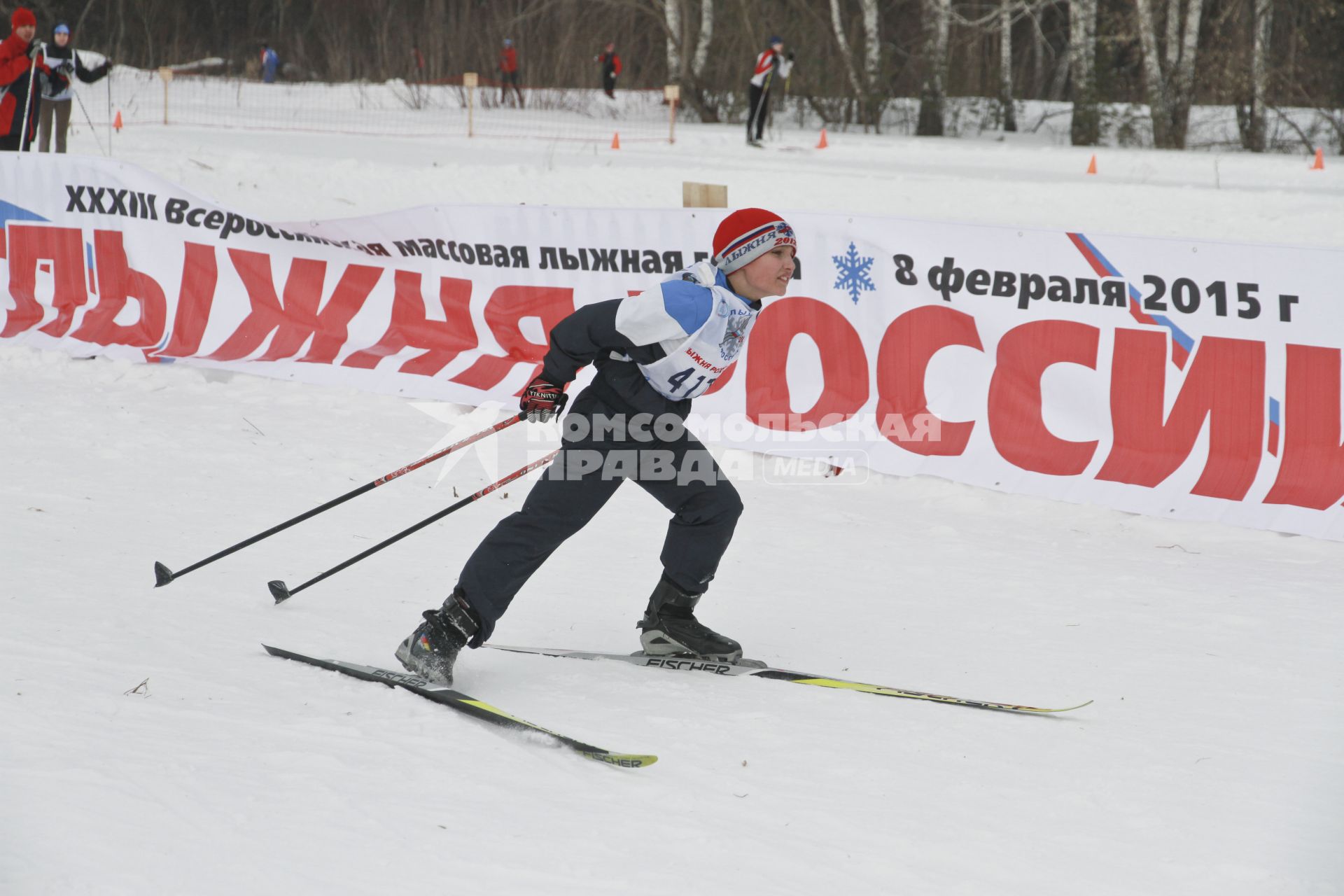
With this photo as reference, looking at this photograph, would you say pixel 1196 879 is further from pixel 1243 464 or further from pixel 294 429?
pixel 294 429

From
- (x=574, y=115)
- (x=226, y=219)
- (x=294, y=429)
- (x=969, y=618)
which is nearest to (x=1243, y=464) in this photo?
(x=969, y=618)

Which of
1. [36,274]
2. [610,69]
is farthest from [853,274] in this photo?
[610,69]

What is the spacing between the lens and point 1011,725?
11.9 ft

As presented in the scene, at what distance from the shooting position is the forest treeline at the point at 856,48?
20.6 metres

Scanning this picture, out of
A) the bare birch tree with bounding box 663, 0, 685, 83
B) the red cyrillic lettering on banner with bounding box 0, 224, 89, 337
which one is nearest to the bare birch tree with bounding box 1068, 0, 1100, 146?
the bare birch tree with bounding box 663, 0, 685, 83

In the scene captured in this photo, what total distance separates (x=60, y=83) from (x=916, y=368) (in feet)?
34.8

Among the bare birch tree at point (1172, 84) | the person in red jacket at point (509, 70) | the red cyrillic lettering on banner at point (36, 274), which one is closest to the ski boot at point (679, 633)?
the red cyrillic lettering on banner at point (36, 274)

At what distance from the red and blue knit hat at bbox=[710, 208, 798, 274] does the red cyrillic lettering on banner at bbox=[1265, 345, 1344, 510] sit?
10.7ft

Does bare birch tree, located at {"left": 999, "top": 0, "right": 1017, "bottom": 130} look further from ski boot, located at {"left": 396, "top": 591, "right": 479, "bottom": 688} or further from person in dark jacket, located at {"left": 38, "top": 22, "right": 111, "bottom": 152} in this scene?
ski boot, located at {"left": 396, "top": 591, "right": 479, "bottom": 688}

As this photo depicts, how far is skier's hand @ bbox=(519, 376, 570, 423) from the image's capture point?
370cm

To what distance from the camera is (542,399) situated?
3705 mm

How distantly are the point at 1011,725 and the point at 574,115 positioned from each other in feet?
76.8

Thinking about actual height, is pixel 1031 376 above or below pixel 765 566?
above

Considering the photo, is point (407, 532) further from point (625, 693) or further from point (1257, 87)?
point (1257, 87)
